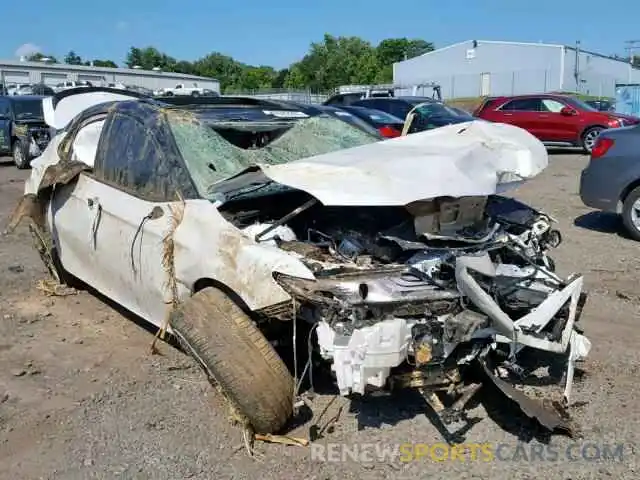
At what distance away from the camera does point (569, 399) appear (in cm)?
360

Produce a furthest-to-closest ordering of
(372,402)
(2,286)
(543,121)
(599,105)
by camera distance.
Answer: (599,105) → (543,121) → (2,286) → (372,402)

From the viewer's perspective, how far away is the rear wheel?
49.5ft

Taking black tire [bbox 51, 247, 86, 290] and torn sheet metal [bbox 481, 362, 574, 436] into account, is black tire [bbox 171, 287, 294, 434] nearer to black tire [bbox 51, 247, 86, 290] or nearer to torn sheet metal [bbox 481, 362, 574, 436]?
torn sheet metal [bbox 481, 362, 574, 436]

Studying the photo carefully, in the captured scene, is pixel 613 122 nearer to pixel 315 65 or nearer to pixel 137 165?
pixel 137 165

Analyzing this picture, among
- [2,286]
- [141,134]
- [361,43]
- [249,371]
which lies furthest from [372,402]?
[361,43]

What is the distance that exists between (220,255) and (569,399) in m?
2.04

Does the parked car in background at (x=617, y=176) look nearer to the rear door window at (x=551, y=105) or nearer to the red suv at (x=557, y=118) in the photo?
the red suv at (x=557, y=118)

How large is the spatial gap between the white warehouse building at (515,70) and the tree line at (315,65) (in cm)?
920

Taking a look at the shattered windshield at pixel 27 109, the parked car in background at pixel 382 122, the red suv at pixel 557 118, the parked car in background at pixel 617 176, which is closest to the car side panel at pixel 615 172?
the parked car in background at pixel 617 176

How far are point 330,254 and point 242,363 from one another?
0.76 metres

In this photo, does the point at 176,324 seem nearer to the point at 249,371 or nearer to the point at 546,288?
the point at 249,371

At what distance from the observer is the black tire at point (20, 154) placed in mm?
15086

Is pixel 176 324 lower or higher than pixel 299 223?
lower

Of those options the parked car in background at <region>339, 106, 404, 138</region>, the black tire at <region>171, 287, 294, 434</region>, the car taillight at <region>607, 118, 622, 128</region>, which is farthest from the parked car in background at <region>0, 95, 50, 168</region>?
the car taillight at <region>607, 118, 622, 128</region>
